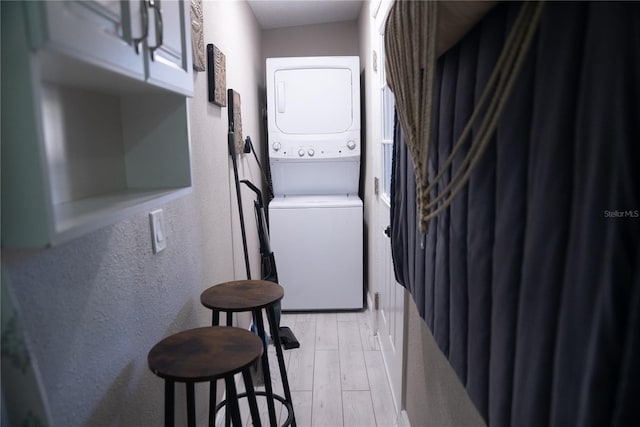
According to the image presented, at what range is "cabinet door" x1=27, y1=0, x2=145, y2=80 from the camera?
1.70 feet

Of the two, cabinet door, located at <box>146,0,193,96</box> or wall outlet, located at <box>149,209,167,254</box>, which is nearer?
cabinet door, located at <box>146,0,193,96</box>

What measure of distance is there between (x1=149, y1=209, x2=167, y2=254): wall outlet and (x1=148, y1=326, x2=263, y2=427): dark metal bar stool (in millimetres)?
286

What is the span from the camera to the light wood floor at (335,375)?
209cm

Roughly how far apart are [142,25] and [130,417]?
988mm

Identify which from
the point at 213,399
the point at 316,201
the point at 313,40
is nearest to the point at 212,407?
the point at 213,399

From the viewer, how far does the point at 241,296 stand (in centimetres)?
160

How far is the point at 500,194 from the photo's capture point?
0.68 metres

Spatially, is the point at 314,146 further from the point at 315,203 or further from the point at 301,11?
the point at 301,11

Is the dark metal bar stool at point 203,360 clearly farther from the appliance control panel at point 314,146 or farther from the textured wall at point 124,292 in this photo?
the appliance control panel at point 314,146

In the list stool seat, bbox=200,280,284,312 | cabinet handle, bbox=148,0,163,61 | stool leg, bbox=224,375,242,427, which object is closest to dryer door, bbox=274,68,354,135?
stool seat, bbox=200,280,284,312

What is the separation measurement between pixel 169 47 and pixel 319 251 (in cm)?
244

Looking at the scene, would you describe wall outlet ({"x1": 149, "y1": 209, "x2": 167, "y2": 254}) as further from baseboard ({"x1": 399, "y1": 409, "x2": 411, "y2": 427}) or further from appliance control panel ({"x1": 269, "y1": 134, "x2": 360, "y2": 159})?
appliance control panel ({"x1": 269, "y1": 134, "x2": 360, "y2": 159})

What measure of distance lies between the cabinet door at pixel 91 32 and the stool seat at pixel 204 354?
2.26 feet

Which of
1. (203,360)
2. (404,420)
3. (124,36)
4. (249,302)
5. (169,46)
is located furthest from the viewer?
(404,420)
